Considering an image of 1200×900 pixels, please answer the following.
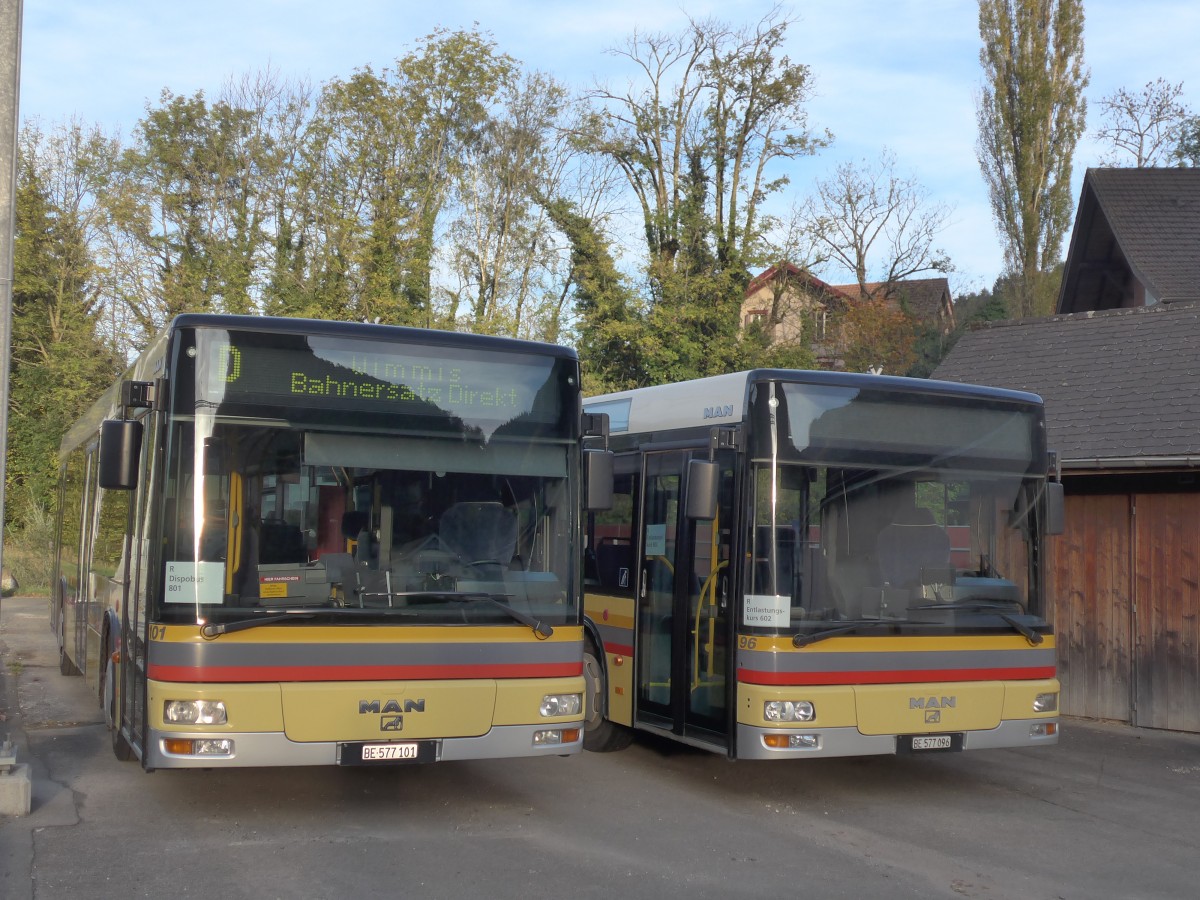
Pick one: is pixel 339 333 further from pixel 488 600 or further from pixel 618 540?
pixel 618 540

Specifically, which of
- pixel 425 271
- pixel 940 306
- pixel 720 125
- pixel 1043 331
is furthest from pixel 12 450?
pixel 940 306

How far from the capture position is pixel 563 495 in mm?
8078

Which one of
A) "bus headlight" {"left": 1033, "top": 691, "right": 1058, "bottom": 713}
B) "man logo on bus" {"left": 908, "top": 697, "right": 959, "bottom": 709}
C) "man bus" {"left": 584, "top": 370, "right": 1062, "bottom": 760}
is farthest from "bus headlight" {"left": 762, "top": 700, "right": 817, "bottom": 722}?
"bus headlight" {"left": 1033, "top": 691, "right": 1058, "bottom": 713}

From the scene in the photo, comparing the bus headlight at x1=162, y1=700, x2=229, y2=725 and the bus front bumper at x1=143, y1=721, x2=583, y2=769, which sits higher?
the bus headlight at x1=162, y1=700, x2=229, y2=725

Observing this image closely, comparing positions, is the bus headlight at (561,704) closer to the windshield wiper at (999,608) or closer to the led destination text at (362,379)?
the led destination text at (362,379)

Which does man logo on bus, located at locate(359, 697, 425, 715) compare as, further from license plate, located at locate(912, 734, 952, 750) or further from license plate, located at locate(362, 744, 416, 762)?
license plate, located at locate(912, 734, 952, 750)

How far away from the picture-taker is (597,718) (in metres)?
10.6

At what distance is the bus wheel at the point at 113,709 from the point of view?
8516mm

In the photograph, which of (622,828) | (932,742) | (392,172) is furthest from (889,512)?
(392,172)

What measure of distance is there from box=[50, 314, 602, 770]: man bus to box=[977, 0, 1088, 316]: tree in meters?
35.6

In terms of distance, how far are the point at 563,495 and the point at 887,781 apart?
3.62 m

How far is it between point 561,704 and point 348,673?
1329 millimetres

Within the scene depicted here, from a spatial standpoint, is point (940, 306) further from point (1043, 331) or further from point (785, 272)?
point (1043, 331)

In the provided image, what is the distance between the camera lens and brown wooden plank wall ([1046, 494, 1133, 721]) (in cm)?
1284
